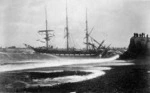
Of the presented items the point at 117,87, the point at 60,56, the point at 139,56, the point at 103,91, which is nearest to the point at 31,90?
the point at 103,91

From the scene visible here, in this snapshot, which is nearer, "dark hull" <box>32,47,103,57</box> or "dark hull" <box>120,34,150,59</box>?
"dark hull" <box>120,34,150,59</box>

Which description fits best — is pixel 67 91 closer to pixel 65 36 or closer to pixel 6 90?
pixel 6 90

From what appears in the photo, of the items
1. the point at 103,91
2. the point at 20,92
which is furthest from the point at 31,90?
the point at 103,91

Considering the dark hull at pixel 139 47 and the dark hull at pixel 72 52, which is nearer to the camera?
the dark hull at pixel 139 47

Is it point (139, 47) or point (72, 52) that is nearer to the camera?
point (139, 47)

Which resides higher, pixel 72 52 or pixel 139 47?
pixel 139 47

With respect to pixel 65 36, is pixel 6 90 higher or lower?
lower

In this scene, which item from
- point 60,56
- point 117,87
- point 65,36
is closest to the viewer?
point 117,87

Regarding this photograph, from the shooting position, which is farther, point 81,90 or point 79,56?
point 79,56

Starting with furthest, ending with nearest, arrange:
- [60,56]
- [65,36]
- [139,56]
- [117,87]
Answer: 1. [65,36]
2. [60,56]
3. [139,56]
4. [117,87]

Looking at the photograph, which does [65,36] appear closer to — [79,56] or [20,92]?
[79,56]
